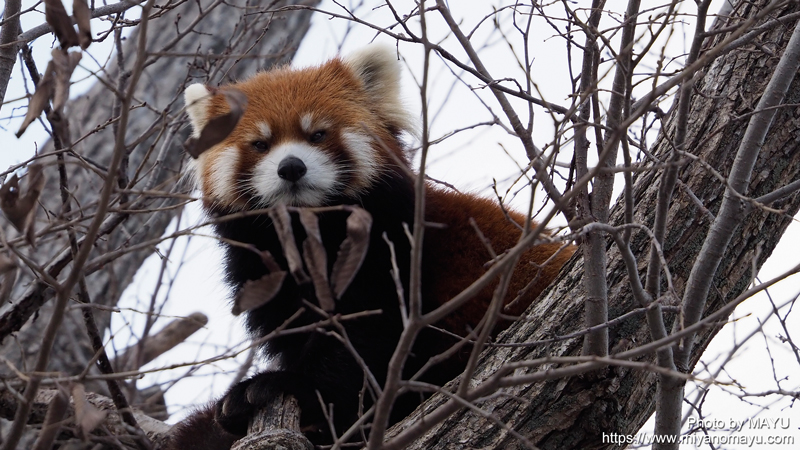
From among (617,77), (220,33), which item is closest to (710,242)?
(617,77)

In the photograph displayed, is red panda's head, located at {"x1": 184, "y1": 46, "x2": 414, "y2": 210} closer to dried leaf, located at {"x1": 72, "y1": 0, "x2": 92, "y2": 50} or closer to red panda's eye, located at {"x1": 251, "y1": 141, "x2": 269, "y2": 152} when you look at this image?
red panda's eye, located at {"x1": 251, "y1": 141, "x2": 269, "y2": 152}

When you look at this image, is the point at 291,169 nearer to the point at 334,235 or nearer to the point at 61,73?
the point at 334,235

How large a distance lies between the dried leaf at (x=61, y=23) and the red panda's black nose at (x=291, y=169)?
163 centimetres

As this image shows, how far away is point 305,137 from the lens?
3789mm

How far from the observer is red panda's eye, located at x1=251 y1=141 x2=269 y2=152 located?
3.81m

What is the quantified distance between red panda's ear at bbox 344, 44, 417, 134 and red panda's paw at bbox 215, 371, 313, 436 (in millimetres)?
1570

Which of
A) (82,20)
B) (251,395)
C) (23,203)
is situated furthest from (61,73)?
(251,395)

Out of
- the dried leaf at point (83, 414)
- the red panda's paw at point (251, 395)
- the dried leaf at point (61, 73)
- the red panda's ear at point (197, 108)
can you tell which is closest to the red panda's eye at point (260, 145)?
the red panda's ear at point (197, 108)

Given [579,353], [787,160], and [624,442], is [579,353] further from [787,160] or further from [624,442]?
[787,160]

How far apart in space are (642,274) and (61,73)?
205 centimetres

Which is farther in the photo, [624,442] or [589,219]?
[624,442]

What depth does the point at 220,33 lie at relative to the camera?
22.6 ft

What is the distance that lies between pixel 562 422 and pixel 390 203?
1.50 meters

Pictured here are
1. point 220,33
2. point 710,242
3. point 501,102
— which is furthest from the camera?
point 220,33
